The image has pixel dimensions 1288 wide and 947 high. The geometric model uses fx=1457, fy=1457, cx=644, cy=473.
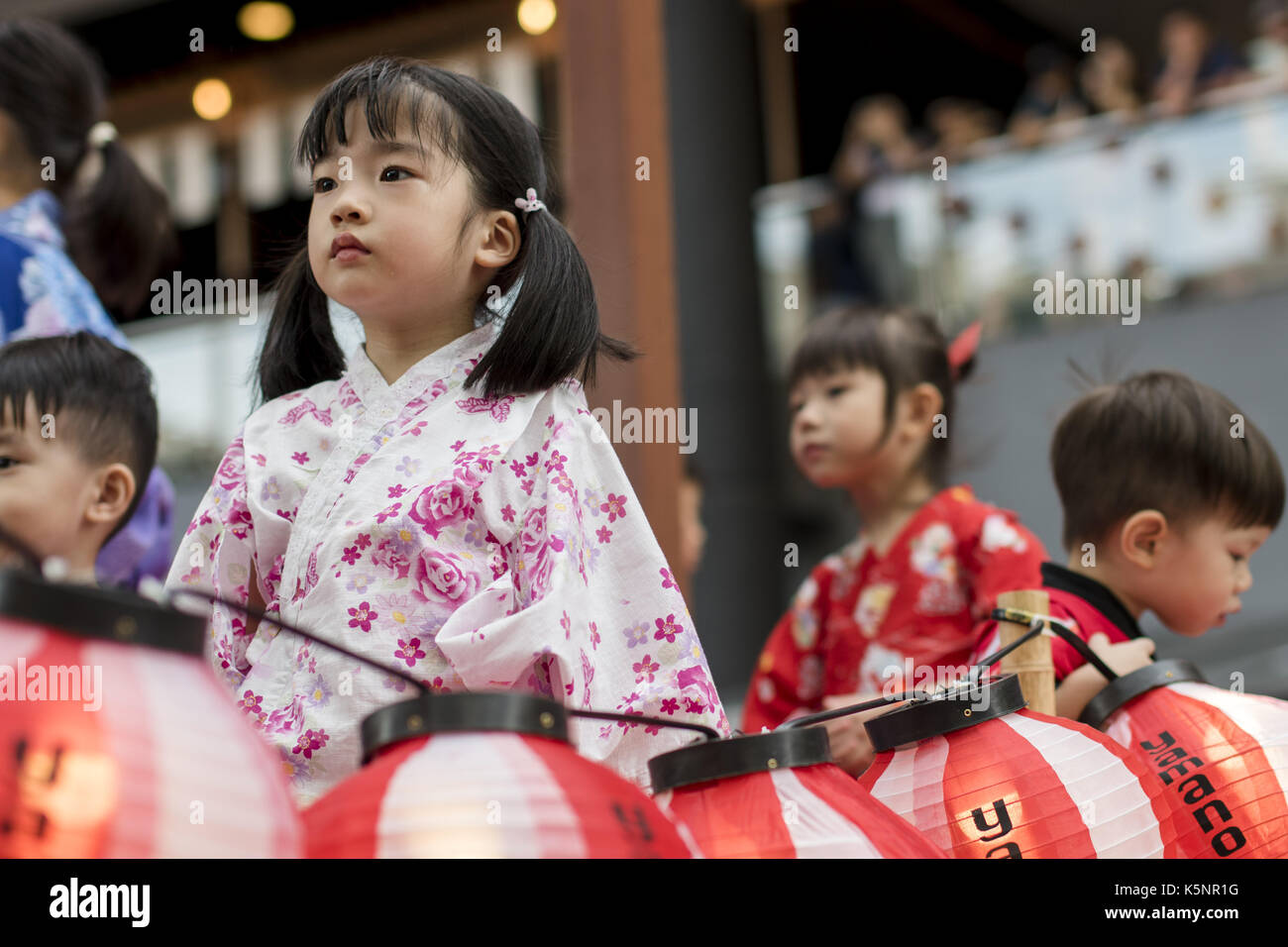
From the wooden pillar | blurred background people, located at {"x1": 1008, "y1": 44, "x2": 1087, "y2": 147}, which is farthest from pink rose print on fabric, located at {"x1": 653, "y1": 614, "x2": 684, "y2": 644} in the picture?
blurred background people, located at {"x1": 1008, "y1": 44, "x2": 1087, "y2": 147}

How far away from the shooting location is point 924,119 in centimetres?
998

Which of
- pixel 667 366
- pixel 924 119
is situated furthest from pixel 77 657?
pixel 924 119

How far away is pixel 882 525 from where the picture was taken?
104 inches

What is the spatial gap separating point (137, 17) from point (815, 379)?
20.1 feet

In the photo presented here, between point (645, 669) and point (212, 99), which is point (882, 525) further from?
point (212, 99)

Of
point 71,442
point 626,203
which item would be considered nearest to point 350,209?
point 71,442

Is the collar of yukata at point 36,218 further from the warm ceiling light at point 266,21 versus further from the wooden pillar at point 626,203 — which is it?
the warm ceiling light at point 266,21

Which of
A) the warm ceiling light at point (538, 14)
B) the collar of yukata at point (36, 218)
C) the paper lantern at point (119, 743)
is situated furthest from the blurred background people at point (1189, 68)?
the paper lantern at point (119, 743)

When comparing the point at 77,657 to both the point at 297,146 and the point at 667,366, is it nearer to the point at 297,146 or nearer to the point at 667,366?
the point at 297,146

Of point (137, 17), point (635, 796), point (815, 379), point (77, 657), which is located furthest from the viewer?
point (137, 17)

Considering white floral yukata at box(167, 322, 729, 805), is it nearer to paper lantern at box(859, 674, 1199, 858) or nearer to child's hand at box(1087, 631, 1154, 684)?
paper lantern at box(859, 674, 1199, 858)

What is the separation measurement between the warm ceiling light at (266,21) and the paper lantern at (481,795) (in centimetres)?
719

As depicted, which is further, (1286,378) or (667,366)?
(1286,378)

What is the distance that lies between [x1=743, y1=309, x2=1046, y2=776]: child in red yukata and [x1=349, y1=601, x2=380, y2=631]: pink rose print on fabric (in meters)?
1.21
